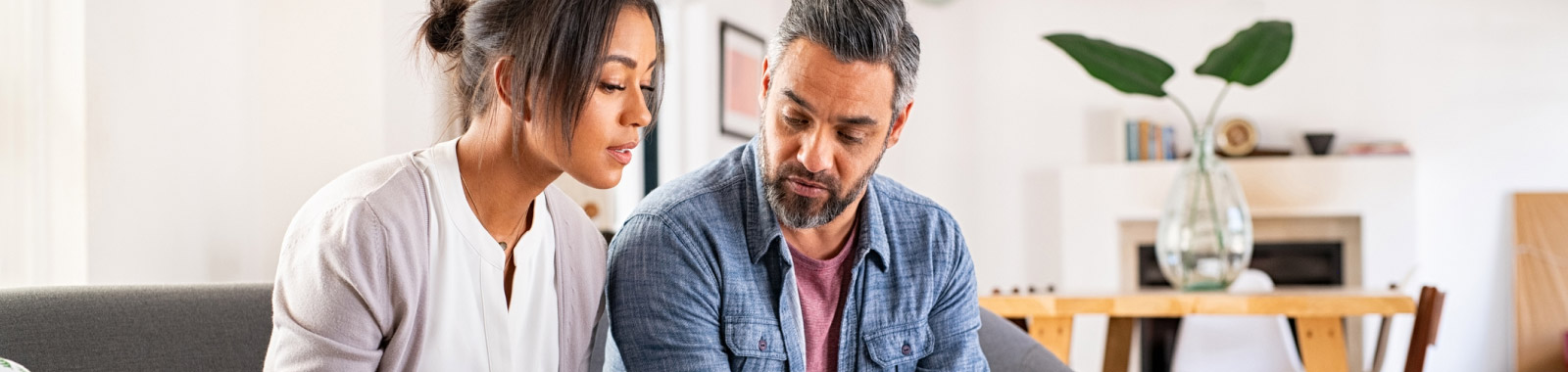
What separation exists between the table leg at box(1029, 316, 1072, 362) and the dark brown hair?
1.66 meters

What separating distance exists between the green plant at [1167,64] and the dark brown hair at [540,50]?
5.21 feet

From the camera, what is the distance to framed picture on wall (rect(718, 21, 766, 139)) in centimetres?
472

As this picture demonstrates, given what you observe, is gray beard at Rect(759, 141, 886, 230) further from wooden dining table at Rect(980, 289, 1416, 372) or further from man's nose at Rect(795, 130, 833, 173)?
wooden dining table at Rect(980, 289, 1416, 372)

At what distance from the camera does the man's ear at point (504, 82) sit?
1208 mm

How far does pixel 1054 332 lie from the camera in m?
2.65

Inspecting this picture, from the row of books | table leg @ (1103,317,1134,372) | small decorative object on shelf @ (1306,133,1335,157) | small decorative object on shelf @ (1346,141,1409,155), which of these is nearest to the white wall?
table leg @ (1103,317,1134,372)

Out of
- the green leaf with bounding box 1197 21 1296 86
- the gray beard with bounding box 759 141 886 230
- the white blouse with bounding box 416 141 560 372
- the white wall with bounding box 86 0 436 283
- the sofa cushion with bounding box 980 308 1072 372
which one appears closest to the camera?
the white blouse with bounding box 416 141 560 372

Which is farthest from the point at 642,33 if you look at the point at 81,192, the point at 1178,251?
the point at 1178,251

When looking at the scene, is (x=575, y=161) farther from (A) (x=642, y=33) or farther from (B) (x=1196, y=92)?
(B) (x=1196, y=92)

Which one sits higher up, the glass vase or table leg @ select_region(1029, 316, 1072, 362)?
the glass vase

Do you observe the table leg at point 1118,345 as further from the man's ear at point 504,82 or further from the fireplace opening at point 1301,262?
the fireplace opening at point 1301,262

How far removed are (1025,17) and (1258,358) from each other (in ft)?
10.4

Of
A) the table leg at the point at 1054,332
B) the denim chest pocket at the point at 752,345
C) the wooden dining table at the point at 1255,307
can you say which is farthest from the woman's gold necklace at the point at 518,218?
the table leg at the point at 1054,332

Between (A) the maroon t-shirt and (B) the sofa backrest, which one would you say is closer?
(B) the sofa backrest
